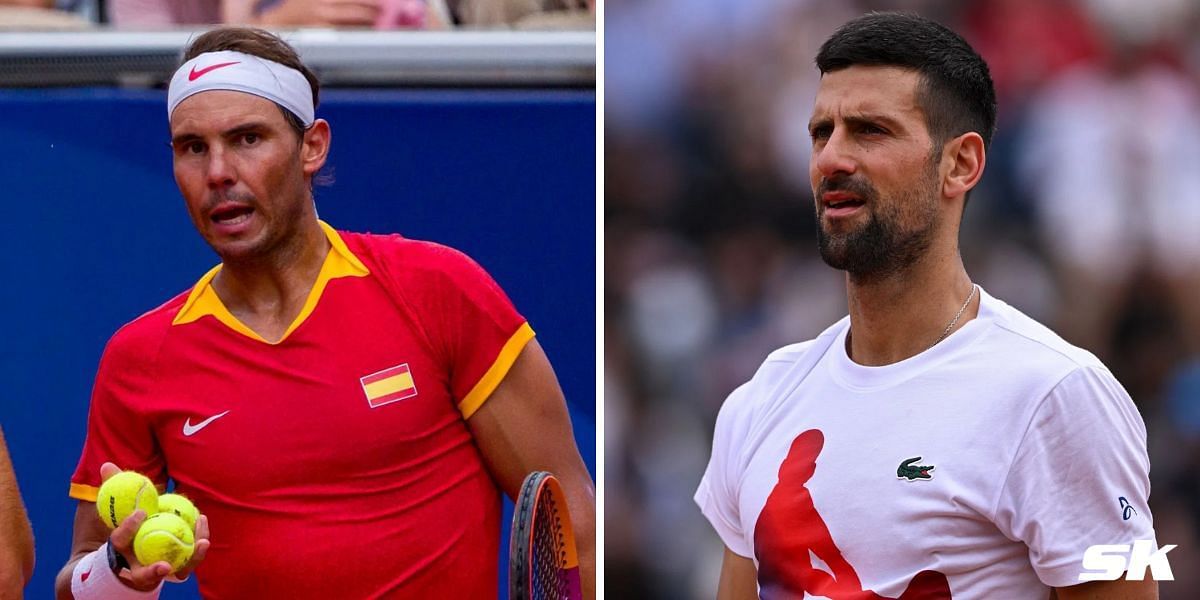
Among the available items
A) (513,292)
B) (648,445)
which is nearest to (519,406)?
(513,292)

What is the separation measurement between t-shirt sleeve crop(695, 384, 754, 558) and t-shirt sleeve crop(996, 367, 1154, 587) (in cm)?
63

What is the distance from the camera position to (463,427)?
3475 millimetres

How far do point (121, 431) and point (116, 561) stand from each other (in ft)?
1.54

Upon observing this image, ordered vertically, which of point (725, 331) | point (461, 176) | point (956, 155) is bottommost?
point (725, 331)

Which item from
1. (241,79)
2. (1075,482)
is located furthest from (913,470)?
(241,79)

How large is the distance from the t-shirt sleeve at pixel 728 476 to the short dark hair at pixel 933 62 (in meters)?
0.68

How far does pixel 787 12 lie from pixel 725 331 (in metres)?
1.16

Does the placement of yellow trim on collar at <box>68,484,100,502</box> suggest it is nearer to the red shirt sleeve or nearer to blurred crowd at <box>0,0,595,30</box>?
the red shirt sleeve

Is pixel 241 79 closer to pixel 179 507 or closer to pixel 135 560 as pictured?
pixel 179 507

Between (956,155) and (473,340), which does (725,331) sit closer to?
(473,340)

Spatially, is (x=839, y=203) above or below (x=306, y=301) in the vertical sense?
above

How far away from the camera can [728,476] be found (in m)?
2.99

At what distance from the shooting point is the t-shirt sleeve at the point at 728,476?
9.78 feet

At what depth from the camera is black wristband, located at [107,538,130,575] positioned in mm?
3031
